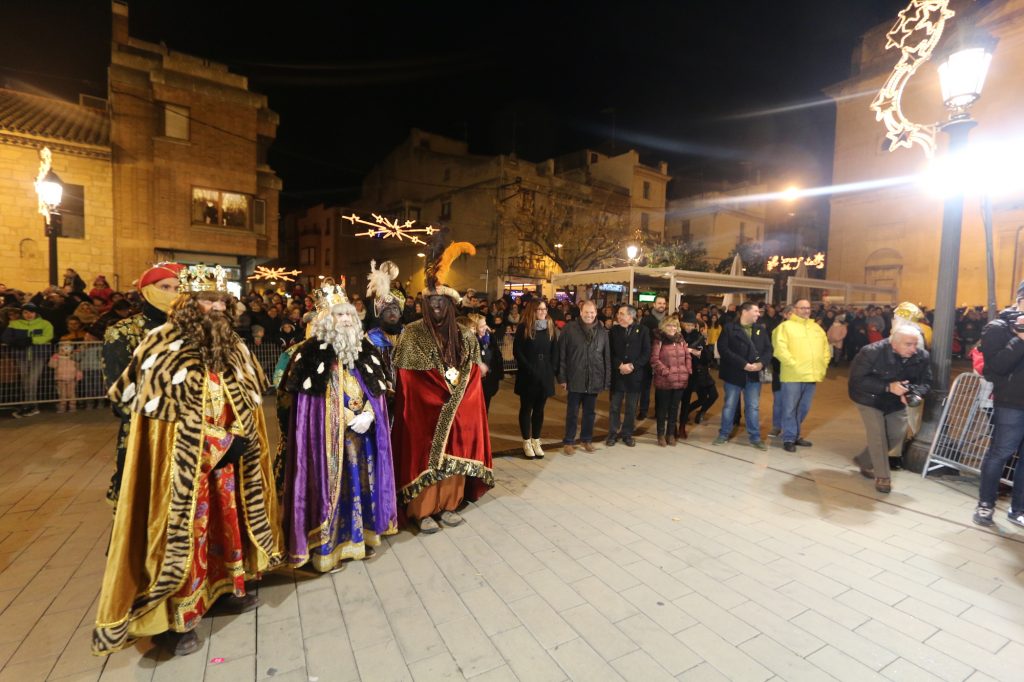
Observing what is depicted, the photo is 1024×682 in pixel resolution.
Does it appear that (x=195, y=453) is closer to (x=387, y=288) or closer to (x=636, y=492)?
(x=387, y=288)

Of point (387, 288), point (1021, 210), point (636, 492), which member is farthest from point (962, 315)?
point (387, 288)

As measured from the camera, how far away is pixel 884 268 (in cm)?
2370

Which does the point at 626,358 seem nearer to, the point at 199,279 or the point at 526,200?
the point at 199,279

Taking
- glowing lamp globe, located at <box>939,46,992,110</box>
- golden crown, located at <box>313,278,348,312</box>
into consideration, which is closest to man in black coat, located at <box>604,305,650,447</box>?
golden crown, located at <box>313,278,348,312</box>

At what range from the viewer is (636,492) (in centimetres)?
520

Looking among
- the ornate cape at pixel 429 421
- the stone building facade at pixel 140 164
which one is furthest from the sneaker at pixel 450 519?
the stone building facade at pixel 140 164

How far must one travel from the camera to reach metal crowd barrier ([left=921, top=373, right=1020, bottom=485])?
546 cm

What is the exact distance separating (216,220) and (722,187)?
33.0 m

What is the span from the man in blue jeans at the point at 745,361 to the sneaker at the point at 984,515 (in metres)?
2.47

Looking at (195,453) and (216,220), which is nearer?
(195,453)

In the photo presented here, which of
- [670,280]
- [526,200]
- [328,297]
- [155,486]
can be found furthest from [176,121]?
[155,486]

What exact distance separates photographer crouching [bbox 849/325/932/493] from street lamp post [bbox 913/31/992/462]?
2.48ft

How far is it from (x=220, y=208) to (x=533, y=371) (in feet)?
56.3

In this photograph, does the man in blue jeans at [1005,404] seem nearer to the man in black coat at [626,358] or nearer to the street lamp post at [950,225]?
the street lamp post at [950,225]
